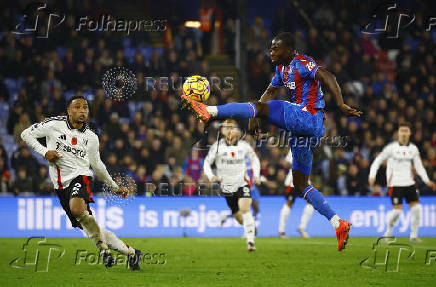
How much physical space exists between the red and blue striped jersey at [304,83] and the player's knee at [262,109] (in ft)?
2.38

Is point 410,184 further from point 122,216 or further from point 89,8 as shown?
point 89,8

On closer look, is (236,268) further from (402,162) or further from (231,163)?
(402,162)

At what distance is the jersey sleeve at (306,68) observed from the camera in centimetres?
831

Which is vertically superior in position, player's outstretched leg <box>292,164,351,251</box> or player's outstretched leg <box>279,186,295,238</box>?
player's outstretched leg <box>292,164,351,251</box>

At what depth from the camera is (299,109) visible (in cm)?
810

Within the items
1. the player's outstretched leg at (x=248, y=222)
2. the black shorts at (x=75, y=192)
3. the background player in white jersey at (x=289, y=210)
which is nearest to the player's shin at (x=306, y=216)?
the background player in white jersey at (x=289, y=210)

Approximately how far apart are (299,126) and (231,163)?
5.87m

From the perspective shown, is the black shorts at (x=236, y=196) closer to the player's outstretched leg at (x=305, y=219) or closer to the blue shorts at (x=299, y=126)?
the player's outstretched leg at (x=305, y=219)

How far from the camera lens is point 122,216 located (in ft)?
54.2

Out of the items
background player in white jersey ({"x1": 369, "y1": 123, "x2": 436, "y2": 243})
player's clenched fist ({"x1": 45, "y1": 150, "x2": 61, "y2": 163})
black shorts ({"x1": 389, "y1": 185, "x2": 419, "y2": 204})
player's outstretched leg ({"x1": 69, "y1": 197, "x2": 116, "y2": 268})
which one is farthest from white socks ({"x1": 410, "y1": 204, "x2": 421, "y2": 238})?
player's clenched fist ({"x1": 45, "y1": 150, "x2": 61, "y2": 163})

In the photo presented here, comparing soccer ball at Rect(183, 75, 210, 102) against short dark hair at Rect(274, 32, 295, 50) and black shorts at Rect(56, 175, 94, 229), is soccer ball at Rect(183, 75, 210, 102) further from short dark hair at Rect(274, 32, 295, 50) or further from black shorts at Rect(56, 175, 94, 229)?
black shorts at Rect(56, 175, 94, 229)

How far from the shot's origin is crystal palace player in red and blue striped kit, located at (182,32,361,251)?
7750mm

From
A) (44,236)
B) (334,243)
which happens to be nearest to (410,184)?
(334,243)

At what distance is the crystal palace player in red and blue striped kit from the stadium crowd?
8279 mm
